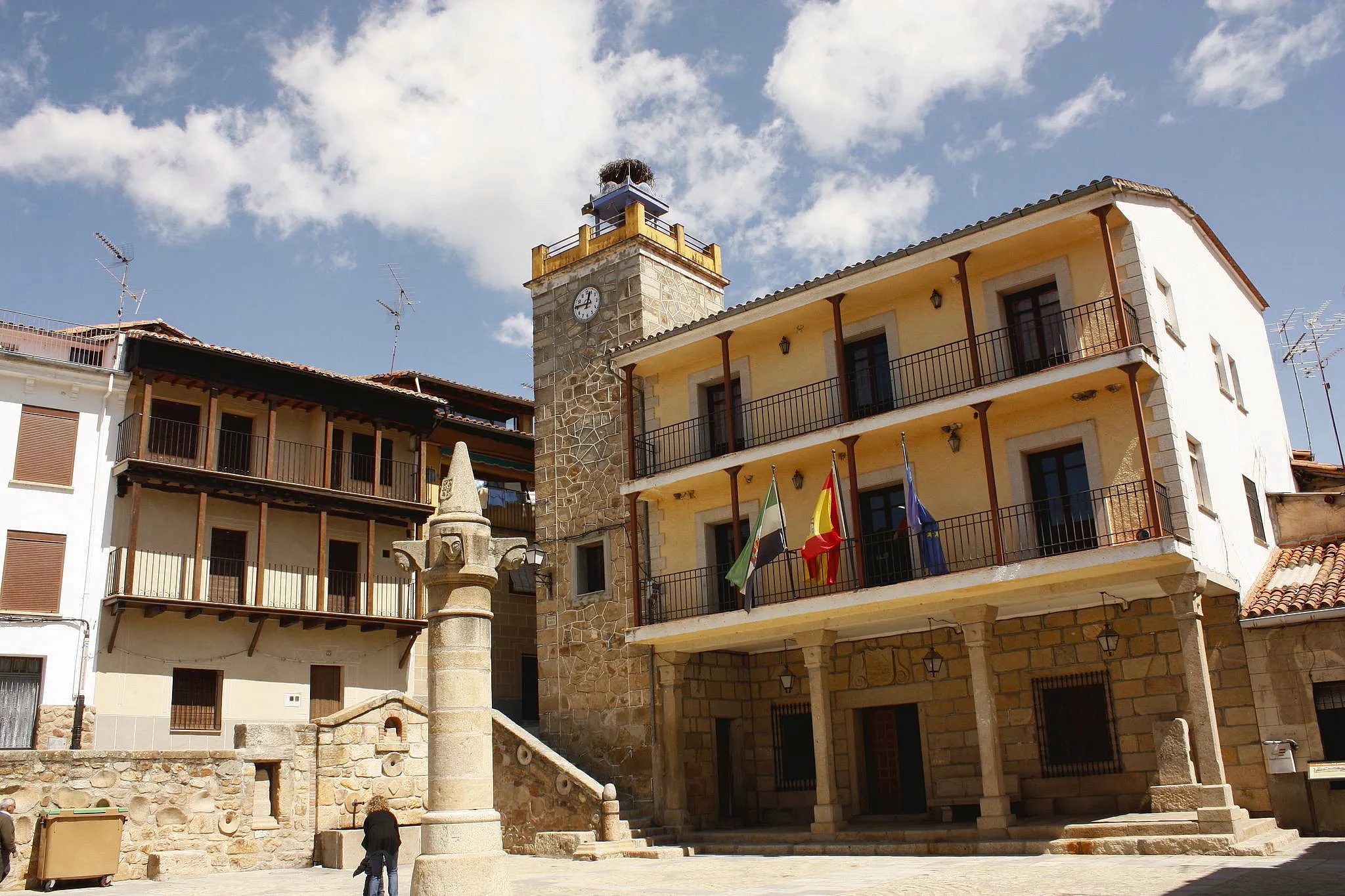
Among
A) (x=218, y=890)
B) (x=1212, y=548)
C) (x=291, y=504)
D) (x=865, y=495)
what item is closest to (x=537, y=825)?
(x=218, y=890)

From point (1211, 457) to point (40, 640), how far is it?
19591mm

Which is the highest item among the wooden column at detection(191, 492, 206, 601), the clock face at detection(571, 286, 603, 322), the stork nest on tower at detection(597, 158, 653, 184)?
the stork nest on tower at detection(597, 158, 653, 184)

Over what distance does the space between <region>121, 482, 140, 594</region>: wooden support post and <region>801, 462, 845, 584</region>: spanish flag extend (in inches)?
490

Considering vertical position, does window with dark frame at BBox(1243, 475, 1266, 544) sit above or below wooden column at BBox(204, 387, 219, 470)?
below

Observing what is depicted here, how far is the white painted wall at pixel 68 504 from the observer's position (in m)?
20.0

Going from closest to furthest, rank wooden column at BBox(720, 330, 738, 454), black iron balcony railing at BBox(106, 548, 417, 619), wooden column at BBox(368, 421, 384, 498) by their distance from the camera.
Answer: wooden column at BBox(720, 330, 738, 454) → black iron balcony railing at BBox(106, 548, 417, 619) → wooden column at BBox(368, 421, 384, 498)

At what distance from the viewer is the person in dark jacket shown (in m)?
10.3

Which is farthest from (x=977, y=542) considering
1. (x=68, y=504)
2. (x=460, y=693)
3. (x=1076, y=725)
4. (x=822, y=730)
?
(x=68, y=504)

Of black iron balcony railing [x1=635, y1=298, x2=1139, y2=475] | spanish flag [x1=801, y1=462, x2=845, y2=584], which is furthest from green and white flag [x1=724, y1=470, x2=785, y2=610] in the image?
black iron balcony railing [x1=635, y1=298, x2=1139, y2=475]

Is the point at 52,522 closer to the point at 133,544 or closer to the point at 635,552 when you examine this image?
the point at 133,544

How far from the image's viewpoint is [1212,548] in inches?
601

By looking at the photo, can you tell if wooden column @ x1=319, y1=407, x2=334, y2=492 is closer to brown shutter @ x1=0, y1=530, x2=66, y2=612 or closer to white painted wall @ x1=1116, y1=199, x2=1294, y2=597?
brown shutter @ x1=0, y1=530, x2=66, y2=612

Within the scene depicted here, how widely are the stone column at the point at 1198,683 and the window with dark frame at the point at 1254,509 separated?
148 inches

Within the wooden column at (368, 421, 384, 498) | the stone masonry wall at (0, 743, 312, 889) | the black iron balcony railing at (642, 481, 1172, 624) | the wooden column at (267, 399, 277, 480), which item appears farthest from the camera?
the wooden column at (368, 421, 384, 498)
